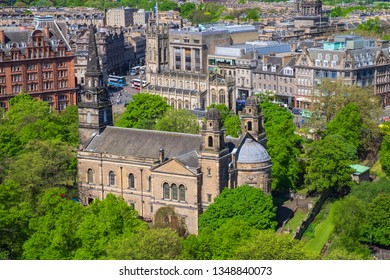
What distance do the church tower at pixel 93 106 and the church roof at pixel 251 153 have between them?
65.5ft

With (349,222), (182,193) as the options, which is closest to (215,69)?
(182,193)

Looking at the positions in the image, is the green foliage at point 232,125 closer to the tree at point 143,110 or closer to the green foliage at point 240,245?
the tree at point 143,110

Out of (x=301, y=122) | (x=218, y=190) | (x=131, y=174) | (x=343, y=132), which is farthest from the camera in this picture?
(x=301, y=122)

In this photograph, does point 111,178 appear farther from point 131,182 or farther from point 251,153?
point 251,153

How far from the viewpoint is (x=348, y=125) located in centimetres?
11794

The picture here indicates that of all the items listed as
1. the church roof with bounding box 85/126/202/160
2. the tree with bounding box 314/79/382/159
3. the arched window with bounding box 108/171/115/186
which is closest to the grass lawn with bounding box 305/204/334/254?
the church roof with bounding box 85/126/202/160

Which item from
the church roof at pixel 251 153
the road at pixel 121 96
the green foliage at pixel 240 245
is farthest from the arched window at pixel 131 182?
the road at pixel 121 96

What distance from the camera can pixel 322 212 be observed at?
321 feet

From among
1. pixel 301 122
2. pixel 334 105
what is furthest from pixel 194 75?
pixel 334 105

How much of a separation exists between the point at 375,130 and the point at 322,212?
28916 mm

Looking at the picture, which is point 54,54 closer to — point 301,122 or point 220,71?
point 220,71

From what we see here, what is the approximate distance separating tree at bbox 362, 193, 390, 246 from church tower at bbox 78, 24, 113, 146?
36.4m

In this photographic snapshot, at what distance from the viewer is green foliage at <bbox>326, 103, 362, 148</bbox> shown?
385 feet
